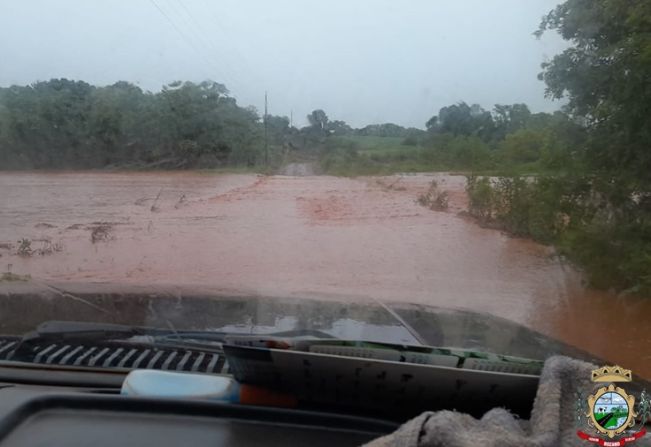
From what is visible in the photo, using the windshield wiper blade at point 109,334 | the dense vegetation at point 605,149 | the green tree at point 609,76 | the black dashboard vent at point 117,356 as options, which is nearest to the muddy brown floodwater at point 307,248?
the dense vegetation at point 605,149

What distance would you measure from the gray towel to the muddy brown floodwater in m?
4.35

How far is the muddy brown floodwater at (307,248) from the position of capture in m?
8.46

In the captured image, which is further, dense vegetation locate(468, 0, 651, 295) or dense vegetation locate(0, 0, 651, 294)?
dense vegetation locate(0, 0, 651, 294)

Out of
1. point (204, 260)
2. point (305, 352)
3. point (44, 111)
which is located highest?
point (44, 111)

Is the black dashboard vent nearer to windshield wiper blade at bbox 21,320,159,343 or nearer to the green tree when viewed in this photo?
windshield wiper blade at bbox 21,320,159,343

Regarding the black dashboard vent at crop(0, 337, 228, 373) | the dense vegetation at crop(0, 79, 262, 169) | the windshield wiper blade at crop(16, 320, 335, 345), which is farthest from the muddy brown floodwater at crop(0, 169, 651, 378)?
the black dashboard vent at crop(0, 337, 228, 373)

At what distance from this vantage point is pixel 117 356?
3.91 meters

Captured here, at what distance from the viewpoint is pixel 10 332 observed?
183 inches

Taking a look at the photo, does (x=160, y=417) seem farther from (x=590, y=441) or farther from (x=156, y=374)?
(x=590, y=441)

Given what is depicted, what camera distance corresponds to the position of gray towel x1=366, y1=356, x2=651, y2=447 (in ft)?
6.04

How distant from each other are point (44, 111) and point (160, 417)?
14.1 meters

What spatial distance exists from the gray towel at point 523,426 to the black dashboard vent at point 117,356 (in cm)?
181

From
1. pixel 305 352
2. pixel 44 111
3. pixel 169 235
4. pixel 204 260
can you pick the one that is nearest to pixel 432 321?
pixel 305 352

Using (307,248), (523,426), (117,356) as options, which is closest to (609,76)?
(307,248)
